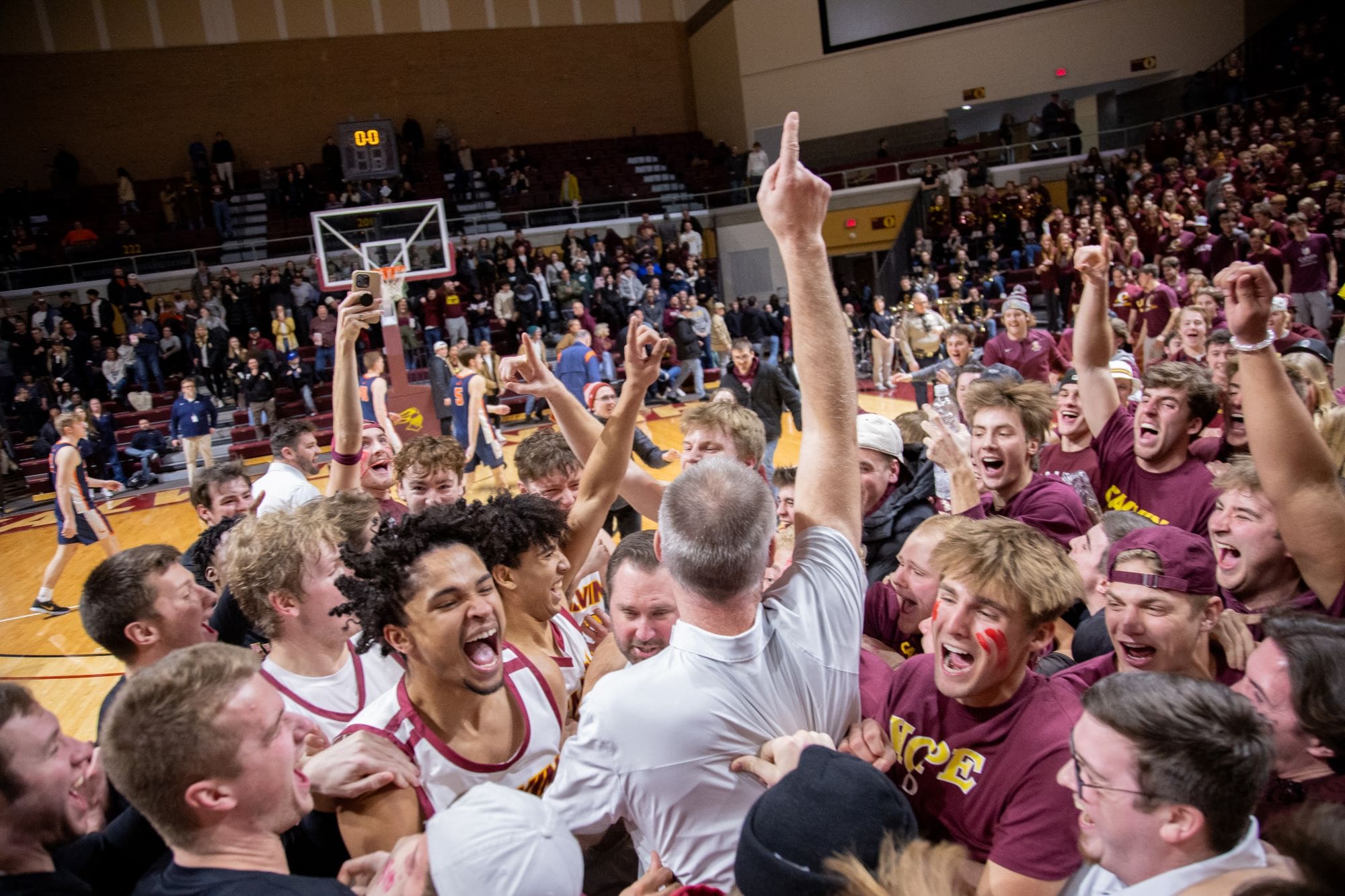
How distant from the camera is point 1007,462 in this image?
3.90 meters


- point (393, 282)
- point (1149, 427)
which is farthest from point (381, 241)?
point (1149, 427)

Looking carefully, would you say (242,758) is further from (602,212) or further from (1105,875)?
(602,212)

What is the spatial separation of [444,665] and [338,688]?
33.0 inches

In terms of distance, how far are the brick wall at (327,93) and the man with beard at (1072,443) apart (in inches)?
983

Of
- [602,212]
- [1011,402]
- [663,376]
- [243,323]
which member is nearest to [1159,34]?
[602,212]

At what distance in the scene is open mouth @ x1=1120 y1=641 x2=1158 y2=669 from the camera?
8.03 ft

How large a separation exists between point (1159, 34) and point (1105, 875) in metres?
27.7

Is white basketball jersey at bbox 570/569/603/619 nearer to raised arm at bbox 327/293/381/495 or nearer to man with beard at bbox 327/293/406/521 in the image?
man with beard at bbox 327/293/406/521

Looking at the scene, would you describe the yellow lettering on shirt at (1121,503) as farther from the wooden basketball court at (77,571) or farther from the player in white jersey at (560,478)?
the wooden basketball court at (77,571)

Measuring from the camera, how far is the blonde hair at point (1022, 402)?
3.92m

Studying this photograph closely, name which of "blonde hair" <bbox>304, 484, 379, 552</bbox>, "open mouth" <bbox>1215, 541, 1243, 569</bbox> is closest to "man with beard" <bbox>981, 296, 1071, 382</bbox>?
"open mouth" <bbox>1215, 541, 1243, 569</bbox>

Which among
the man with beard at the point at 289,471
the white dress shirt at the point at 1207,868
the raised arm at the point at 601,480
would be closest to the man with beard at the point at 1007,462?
the raised arm at the point at 601,480

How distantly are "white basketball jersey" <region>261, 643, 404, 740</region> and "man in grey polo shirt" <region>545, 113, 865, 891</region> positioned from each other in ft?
3.63

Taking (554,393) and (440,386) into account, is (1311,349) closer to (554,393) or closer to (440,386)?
(554,393)
